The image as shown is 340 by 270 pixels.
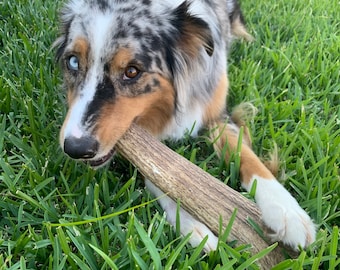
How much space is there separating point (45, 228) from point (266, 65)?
2.14m

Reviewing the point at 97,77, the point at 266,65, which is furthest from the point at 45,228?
the point at 266,65

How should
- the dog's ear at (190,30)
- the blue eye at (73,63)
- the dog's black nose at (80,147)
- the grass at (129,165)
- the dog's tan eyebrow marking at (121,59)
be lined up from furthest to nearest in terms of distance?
the dog's ear at (190,30), the blue eye at (73,63), the dog's tan eyebrow marking at (121,59), the dog's black nose at (80,147), the grass at (129,165)

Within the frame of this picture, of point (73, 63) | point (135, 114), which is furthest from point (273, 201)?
point (73, 63)

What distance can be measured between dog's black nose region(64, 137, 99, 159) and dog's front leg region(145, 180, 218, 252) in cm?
37

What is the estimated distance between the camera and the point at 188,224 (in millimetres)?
1974

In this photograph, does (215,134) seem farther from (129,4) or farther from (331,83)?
(331,83)

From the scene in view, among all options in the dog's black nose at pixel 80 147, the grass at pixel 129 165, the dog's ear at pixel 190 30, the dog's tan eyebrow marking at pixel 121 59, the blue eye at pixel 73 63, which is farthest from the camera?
the dog's ear at pixel 190 30

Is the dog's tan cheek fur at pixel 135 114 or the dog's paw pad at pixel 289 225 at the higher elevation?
the dog's tan cheek fur at pixel 135 114

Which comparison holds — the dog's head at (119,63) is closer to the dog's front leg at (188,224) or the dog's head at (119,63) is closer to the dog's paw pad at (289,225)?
the dog's front leg at (188,224)

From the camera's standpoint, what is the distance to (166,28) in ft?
7.76

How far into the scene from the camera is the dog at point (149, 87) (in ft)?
6.55

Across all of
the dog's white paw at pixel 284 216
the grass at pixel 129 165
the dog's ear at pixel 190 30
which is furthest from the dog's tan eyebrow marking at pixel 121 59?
the dog's white paw at pixel 284 216

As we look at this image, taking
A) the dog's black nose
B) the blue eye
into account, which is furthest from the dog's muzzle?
the blue eye

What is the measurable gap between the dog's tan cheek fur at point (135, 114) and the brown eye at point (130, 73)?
10cm
